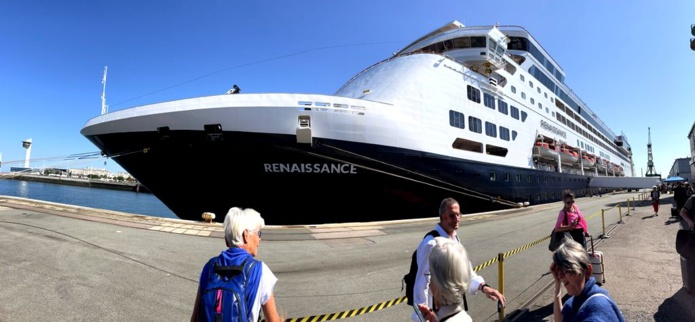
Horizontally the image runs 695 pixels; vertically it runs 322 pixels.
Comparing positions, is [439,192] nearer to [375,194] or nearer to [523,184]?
[375,194]

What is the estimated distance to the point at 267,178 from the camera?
36.6 ft

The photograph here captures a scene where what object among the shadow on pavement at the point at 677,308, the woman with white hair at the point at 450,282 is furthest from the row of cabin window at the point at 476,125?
the woman with white hair at the point at 450,282

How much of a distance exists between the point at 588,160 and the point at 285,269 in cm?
4096

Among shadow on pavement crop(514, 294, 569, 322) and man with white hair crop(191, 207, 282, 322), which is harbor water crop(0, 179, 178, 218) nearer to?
shadow on pavement crop(514, 294, 569, 322)

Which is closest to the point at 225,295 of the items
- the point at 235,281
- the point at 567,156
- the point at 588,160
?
the point at 235,281

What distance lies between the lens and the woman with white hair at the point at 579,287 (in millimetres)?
1814

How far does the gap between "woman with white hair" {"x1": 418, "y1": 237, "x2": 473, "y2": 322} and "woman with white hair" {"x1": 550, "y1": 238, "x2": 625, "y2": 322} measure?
629mm

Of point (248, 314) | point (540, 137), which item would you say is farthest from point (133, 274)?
point (540, 137)

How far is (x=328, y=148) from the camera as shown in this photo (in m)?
11.3

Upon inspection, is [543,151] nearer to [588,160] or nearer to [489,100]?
[489,100]

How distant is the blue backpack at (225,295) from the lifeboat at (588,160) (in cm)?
4141

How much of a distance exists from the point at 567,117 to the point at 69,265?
39257mm

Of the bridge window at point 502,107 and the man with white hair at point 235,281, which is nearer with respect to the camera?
the man with white hair at point 235,281

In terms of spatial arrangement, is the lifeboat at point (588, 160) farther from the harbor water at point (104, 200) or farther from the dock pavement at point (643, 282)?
the harbor water at point (104, 200)
